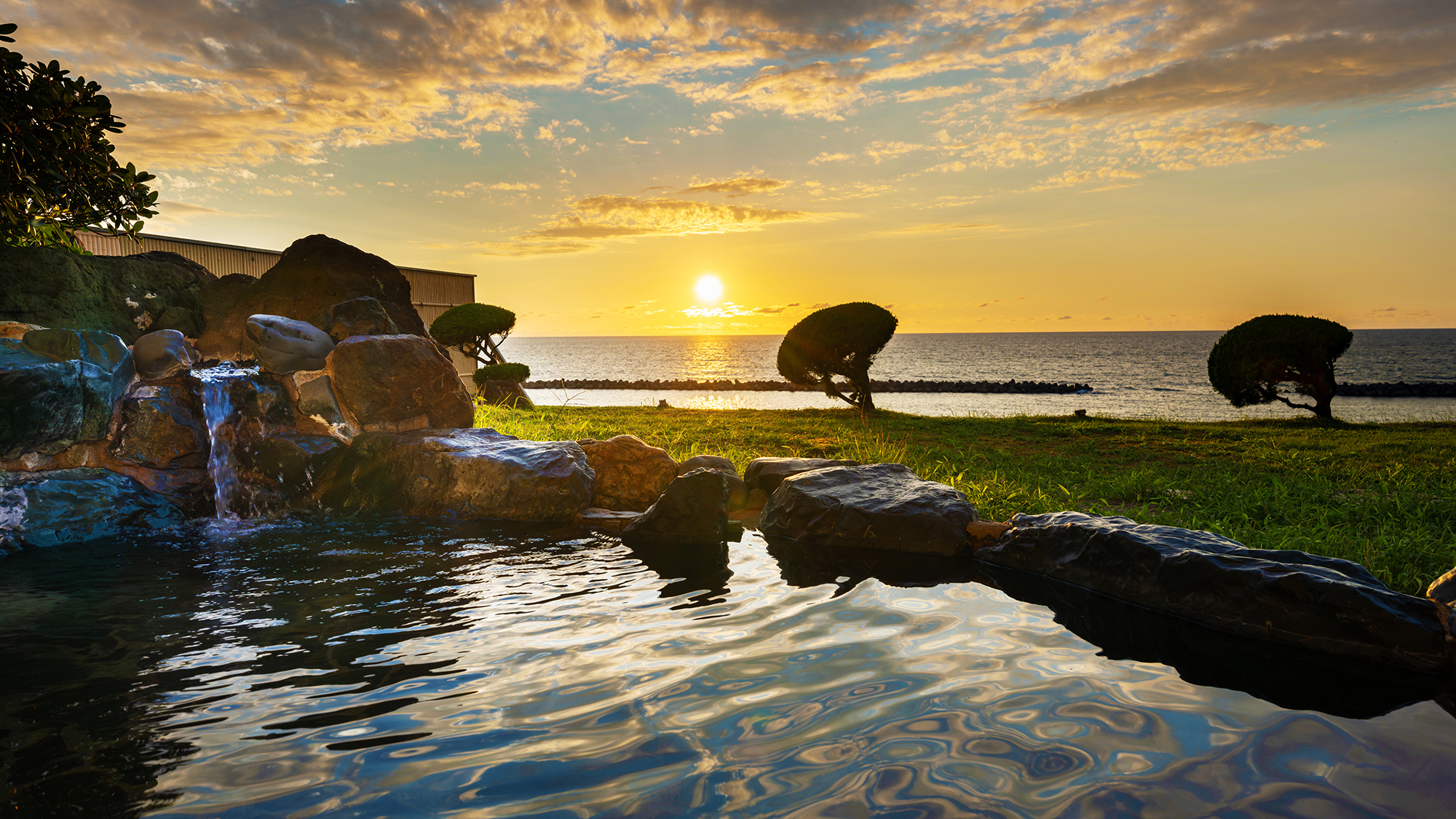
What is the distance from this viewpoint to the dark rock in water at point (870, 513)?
6246mm

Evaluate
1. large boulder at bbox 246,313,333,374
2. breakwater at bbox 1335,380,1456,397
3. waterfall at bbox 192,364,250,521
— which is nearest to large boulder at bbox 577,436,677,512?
large boulder at bbox 246,313,333,374

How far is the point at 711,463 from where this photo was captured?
29.3ft

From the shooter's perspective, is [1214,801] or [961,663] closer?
[1214,801]

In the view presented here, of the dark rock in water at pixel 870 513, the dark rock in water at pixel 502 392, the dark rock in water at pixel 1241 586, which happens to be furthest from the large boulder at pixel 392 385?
the dark rock in water at pixel 502 392

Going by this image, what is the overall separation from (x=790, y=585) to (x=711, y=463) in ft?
12.4

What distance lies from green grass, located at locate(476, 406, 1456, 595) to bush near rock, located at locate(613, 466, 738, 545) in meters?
2.88

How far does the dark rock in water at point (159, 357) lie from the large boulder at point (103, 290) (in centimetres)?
56

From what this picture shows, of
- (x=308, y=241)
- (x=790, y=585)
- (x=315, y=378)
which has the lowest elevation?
(x=790, y=585)

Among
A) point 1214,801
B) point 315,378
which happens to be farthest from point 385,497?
point 1214,801

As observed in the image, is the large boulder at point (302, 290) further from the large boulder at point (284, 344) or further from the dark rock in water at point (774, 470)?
the dark rock in water at point (774, 470)

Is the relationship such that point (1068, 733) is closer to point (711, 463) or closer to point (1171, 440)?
point (711, 463)

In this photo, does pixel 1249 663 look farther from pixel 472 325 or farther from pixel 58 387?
pixel 472 325

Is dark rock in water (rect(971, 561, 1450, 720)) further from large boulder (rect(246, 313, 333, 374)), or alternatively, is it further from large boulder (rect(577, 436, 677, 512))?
large boulder (rect(246, 313, 333, 374))

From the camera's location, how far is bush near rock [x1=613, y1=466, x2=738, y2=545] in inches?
264
